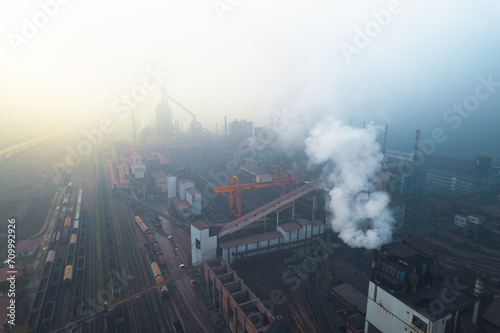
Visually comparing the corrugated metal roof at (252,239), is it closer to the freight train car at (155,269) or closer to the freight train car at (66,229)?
the freight train car at (155,269)

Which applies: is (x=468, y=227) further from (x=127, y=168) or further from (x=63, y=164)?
(x=63, y=164)

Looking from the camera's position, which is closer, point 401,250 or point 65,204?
point 401,250

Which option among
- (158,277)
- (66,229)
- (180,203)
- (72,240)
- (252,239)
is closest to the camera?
(158,277)

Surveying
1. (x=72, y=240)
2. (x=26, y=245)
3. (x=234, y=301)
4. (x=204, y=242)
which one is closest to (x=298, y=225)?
(x=204, y=242)

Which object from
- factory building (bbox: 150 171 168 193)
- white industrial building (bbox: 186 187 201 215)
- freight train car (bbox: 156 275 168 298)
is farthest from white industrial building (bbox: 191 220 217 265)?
factory building (bbox: 150 171 168 193)

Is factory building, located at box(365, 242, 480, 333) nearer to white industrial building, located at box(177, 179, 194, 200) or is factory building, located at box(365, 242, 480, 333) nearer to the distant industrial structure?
the distant industrial structure

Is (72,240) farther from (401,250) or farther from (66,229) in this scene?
(401,250)

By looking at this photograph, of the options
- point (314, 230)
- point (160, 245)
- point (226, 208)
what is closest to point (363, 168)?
point (314, 230)
